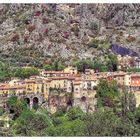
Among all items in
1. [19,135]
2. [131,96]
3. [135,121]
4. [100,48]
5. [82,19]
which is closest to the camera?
[19,135]

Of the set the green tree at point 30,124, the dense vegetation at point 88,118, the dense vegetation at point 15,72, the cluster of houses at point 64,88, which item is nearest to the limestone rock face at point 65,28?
the dense vegetation at point 15,72

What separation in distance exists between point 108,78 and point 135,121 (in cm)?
293

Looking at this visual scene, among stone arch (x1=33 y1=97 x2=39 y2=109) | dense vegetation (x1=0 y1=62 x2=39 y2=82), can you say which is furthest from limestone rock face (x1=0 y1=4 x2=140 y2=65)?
stone arch (x1=33 y1=97 x2=39 y2=109)

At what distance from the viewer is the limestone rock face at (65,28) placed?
1085 inches

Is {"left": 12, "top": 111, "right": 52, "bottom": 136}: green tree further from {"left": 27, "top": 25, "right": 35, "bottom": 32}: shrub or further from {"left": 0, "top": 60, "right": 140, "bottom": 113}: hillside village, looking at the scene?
{"left": 27, "top": 25, "right": 35, "bottom": 32}: shrub

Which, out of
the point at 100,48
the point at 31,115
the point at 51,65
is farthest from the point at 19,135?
the point at 100,48

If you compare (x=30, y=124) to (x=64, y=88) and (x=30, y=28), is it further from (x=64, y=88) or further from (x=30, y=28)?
(x=30, y=28)

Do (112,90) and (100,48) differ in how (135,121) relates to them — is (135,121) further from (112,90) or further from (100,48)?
(100,48)

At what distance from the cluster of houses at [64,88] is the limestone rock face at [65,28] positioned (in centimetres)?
300

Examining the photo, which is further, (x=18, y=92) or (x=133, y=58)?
(x=133, y=58)

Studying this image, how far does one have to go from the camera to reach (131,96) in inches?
868

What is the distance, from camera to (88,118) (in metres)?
20.2

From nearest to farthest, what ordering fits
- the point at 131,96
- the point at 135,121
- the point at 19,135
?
the point at 19,135 → the point at 135,121 → the point at 131,96

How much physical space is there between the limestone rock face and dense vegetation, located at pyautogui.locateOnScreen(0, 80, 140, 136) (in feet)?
14.6
